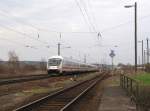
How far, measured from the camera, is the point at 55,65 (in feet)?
185

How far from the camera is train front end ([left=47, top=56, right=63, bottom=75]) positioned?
5625 centimetres

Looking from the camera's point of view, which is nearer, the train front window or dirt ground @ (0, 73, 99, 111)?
dirt ground @ (0, 73, 99, 111)

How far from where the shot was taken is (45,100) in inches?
746

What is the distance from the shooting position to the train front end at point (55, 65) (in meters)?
56.2

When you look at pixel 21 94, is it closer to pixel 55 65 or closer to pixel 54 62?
A: pixel 55 65

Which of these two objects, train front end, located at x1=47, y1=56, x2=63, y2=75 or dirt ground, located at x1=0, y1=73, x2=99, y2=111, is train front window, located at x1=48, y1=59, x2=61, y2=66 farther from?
dirt ground, located at x1=0, y1=73, x2=99, y2=111

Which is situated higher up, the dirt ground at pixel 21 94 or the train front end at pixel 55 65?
the train front end at pixel 55 65

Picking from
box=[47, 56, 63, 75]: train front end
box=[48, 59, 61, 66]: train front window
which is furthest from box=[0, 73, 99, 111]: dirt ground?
box=[48, 59, 61, 66]: train front window

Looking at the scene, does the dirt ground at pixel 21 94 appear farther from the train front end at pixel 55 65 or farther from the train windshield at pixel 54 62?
the train windshield at pixel 54 62

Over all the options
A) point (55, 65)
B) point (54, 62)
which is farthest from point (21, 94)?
point (54, 62)

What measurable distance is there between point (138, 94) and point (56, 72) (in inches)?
1574

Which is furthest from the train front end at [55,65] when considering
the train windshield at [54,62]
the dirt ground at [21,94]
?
the dirt ground at [21,94]

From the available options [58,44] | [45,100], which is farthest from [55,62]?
[45,100]

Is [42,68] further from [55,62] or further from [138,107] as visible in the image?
[138,107]
